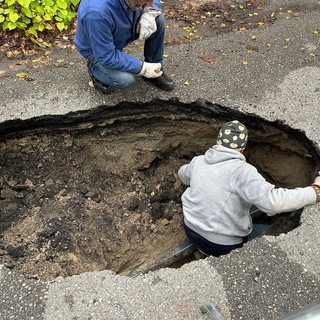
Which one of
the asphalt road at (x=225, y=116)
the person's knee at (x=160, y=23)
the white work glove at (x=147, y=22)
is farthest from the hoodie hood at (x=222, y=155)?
the person's knee at (x=160, y=23)

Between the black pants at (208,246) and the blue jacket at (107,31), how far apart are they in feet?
5.31

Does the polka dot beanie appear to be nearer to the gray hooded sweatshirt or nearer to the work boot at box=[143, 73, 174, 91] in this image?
the gray hooded sweatshirt

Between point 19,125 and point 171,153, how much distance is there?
1.74m

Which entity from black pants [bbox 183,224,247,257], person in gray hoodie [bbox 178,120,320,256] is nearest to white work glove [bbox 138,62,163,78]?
person in gray hoodie [bbox 178,120,320,256]

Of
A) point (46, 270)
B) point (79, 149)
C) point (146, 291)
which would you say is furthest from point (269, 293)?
point (79, 149)

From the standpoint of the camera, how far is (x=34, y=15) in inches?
204

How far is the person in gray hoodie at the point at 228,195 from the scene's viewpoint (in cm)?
312

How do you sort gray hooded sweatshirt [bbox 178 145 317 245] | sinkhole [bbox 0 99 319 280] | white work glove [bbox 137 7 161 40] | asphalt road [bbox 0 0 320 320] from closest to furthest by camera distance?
asphalt road [bbox 0 0 320 320] < gray hooded sweatshirt [bbox 178 145 317 245] < white work glove [bbox 137 7 161 40] < sinkhole [bbox 0 99 319 280]

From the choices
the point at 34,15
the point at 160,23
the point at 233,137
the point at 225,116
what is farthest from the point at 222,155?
the point at 34,15

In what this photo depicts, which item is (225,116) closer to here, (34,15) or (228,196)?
(228,196)

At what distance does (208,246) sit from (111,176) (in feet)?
5.09

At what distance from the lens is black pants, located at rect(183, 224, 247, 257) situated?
3576 millimetres

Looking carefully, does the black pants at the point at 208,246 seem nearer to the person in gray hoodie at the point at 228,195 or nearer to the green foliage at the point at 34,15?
the person in gray hoodie at the point at 228,195

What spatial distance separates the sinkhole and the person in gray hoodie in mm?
672
